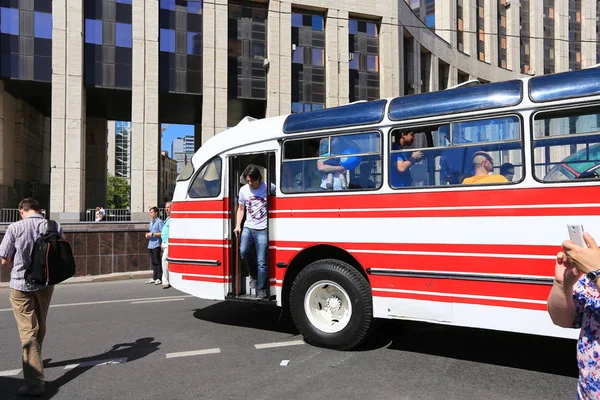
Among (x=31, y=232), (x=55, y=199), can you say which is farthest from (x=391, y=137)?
(x=55, y=199)

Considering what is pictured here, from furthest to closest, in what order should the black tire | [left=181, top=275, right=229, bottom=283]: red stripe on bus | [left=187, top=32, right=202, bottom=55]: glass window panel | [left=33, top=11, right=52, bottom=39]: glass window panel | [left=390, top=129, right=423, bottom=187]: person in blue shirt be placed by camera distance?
[left=187, top=32, right=202, bottom=55]: glass window panel → [left=33, top=11, right=52, bottom=39]: glass window panel → [left=181, top=275, right=229, bottom=283]: red stripe on bus → the black tire → [left=390, top=129, right=423, bottom=187]: person in blue shirt

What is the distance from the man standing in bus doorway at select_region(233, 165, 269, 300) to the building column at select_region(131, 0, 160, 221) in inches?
843

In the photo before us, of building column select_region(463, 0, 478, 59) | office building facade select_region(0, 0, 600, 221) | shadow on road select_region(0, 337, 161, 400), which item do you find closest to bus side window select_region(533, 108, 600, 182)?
shadow on road select_region(0, 337, 161, 400)

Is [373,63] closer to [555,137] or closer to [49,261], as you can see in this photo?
[555,137]

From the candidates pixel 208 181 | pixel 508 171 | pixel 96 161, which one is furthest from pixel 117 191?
pixel 508 171

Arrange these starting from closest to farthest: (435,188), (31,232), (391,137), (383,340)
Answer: (31,232) < (435,188) < (391,137) < (383,340)

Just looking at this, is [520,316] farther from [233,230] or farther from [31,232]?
[31,232]

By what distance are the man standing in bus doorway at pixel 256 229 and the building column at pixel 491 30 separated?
41.8m

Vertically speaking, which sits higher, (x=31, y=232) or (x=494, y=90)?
(x=494, y=90)

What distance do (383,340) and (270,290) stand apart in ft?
5.14

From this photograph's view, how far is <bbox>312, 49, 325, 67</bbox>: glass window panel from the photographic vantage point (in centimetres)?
2938

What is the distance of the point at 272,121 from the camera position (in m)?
6.31

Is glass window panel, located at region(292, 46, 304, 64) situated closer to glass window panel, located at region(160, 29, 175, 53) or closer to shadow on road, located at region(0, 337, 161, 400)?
glass window panel, located at region(160, 29, 175, 53)

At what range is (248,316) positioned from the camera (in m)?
7.37
